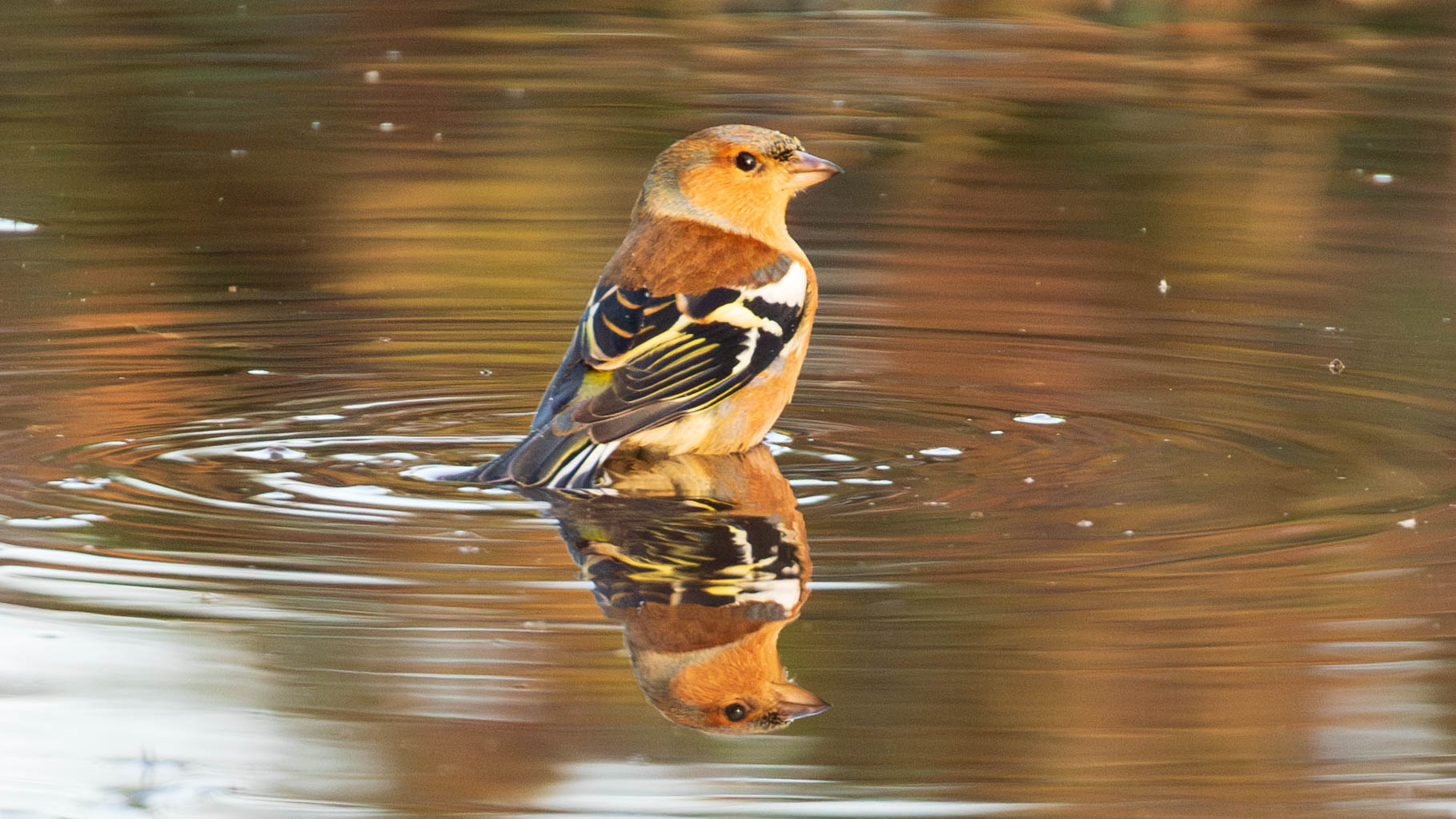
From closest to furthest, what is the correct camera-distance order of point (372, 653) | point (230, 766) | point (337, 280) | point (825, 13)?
point (230, 766), point (372, 653), point (337, 280), point (825, 13)

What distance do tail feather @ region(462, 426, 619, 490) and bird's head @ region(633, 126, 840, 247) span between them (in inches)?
44.6

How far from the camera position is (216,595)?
436 centimetres

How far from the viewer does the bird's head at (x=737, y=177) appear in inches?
246

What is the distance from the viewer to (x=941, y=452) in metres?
5.66

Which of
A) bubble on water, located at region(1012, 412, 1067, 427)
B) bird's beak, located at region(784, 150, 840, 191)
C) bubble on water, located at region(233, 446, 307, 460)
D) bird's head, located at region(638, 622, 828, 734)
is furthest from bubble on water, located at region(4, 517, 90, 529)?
bubble on water, located at region(1012, 412, 1067, 427)

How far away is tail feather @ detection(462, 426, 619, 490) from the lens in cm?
529

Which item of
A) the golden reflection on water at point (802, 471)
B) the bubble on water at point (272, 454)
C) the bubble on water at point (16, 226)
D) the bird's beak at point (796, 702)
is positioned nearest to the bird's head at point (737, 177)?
the golden reflection on water at point (802, 471)

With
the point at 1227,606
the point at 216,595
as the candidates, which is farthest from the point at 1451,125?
the point at 216,595

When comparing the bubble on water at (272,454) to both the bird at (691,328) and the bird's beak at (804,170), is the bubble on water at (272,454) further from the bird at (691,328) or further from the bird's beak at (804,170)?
the bird's beak at (804,170)

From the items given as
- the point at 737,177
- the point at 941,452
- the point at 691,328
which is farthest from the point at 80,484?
the point at 941,452

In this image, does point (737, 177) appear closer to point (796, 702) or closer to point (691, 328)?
point (691, 328)

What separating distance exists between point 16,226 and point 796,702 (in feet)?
20.1

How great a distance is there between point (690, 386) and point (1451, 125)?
7692 millimetres

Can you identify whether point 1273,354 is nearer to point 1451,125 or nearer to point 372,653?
point 372,653
